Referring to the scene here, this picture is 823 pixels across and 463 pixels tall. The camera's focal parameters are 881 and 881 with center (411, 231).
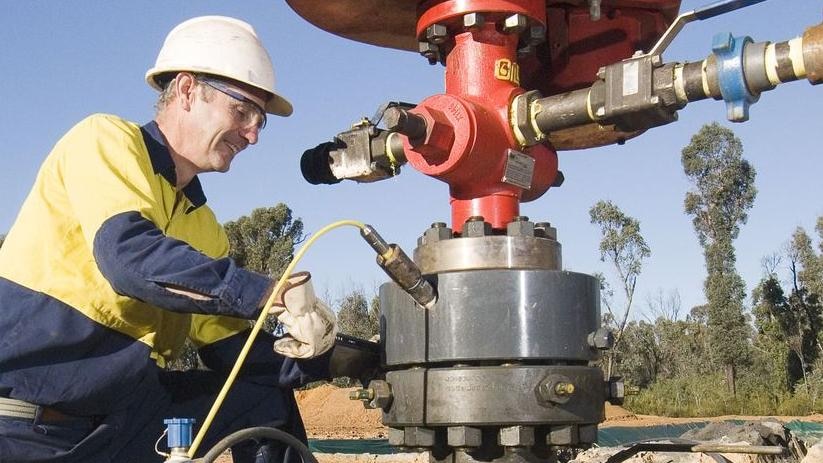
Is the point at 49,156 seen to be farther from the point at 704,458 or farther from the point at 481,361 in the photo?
the point at 704,458

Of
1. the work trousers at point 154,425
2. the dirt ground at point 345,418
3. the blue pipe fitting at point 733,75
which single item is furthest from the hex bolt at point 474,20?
the dirt ground at point 345,418

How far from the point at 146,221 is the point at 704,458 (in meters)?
3.01

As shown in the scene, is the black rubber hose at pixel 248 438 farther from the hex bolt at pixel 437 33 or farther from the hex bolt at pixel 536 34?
the hex bolt at pixel 536 34

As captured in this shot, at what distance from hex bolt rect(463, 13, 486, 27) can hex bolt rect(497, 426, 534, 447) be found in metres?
1.06

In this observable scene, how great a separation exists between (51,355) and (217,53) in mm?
890

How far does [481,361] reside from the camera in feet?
6.84

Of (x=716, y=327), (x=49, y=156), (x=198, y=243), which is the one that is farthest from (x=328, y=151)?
(x=716, y=327)

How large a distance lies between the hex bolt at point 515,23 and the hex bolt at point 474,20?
0.22 ft

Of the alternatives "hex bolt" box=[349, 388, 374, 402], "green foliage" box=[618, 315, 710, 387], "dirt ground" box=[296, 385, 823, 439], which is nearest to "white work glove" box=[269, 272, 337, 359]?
"hex bolt" box=[349, 388, 374, 402]

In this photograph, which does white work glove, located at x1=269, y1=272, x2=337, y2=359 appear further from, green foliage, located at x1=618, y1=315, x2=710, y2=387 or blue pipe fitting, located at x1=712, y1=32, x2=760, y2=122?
green foliage, located at x1=618, y1=315, x2=710, y2=387

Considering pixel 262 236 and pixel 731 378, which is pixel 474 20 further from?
pixel 731 378

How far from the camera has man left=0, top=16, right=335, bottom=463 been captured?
195 cm

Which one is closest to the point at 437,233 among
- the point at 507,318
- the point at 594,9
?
the point at 507,318

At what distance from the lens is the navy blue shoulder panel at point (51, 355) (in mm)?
2088
